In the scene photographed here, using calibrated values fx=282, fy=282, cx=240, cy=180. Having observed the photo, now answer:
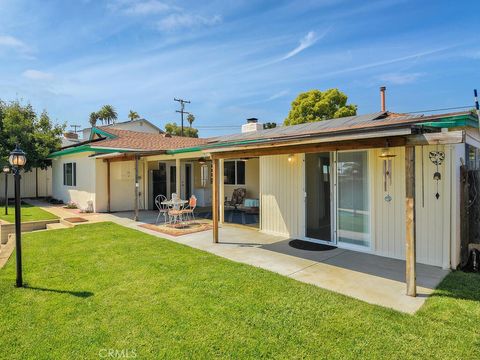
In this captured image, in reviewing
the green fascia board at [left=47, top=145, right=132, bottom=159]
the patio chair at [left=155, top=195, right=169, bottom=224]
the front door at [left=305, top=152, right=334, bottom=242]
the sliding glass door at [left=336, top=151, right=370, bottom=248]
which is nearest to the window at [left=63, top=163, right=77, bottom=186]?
the green fascia board at [left=47, top=145, right=132, bottom=159]

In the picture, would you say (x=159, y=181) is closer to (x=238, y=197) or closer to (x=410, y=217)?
(x=238, y=197)

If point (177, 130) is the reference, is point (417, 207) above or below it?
below

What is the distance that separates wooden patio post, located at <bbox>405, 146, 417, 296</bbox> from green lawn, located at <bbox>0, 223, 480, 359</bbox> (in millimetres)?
371

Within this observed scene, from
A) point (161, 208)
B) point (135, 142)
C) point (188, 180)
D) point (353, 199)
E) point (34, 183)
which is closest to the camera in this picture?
point (353, 199)

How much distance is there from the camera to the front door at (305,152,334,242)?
7199mm

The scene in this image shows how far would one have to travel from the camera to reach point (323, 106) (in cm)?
2670

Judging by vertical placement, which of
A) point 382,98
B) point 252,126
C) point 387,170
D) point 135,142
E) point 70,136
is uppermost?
point 382,98

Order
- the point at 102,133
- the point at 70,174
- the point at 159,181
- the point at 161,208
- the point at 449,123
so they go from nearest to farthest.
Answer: the point at 449,123 < the point at 161,208 < the point at 159,181 < the point at 102,133 < the point at 70,174

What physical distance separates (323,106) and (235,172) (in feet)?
54.2

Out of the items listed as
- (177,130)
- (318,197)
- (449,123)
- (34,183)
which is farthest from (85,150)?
(177,130)

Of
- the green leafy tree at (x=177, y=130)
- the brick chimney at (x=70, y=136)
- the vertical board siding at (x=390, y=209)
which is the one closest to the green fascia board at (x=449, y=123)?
the vertical board siding at (x=390, y=209)

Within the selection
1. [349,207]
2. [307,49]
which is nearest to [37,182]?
[307,49]

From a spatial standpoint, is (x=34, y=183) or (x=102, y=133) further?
(x=34, y=183)

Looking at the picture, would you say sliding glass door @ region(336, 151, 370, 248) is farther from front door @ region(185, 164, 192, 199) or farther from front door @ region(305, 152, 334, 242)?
front door @ region(185, 164, 192, 199)
